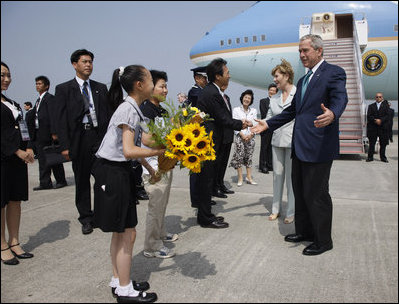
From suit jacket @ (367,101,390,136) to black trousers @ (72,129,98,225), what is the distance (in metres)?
9.43

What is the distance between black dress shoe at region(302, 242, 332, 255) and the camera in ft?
12.1

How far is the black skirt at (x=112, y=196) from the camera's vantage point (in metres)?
2.58

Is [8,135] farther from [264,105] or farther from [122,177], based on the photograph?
[264,105]

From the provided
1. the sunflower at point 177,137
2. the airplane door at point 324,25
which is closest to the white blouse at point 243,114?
the sunflower at point 177,137

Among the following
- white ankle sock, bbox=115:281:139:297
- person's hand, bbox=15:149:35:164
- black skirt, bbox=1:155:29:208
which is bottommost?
white ankle sock, bbox=115:281:139:297

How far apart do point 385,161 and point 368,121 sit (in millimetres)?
1505

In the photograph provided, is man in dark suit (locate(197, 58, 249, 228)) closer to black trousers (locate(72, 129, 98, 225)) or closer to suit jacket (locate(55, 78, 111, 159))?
black trousers (locate(72, 129, 98, 225))

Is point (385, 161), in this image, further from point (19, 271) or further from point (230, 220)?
point (19, 271)

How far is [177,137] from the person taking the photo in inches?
102

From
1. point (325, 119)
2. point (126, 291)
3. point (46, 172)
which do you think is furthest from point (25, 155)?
point (46, 172)

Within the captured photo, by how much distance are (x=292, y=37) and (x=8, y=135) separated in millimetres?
16090

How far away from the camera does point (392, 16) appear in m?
15.5

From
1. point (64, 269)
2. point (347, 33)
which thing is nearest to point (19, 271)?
point (64, 269)

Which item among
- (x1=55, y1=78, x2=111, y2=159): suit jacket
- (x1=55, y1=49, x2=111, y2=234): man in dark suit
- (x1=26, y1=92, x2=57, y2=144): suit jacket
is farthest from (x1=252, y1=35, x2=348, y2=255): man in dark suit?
(x1=26, y1=92, x2=57, y2=144): suit jacket
